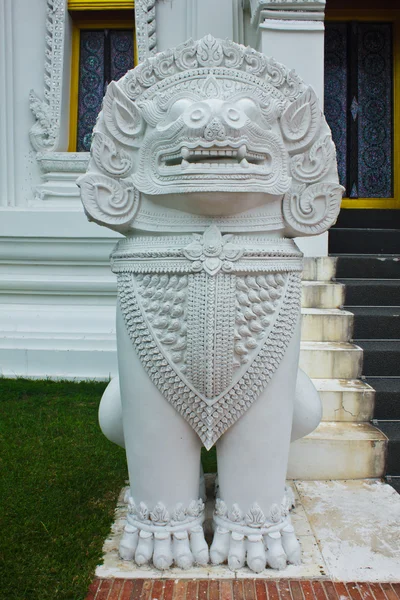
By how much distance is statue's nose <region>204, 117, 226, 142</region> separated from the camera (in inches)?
72.6

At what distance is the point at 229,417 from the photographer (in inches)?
79.0

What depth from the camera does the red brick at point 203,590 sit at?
6.07 ft

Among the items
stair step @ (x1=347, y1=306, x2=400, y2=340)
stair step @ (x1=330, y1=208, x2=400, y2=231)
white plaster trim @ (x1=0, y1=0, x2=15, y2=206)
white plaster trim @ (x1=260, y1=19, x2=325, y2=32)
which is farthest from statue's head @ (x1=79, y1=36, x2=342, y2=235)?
stair step @ (x1=330, y1=208, x2=400, y2=231)

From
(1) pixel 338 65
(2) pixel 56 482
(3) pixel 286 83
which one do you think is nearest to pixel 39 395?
(2) pixel 56 482

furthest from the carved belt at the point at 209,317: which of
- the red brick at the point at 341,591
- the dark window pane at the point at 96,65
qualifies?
the dark window pane at the point at 96,65

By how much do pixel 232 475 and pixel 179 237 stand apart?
87cm

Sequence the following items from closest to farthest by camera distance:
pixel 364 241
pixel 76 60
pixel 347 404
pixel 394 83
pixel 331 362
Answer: pixel 347 404
pixel 331 362
pixel 364 241
pixel 76 60
pixel 394 83

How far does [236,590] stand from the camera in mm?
1884

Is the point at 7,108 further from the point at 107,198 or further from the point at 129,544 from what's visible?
the point at 129,544

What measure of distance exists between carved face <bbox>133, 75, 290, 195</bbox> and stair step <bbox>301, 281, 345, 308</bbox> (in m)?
1.71

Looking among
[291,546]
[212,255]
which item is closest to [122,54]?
[212,255]

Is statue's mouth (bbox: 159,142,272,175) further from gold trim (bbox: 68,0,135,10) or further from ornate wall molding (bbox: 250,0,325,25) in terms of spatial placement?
gold trim (bbox: 68,0,135,10)

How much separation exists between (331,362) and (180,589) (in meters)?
1.65

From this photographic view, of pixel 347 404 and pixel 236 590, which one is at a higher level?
pixel 347 404
